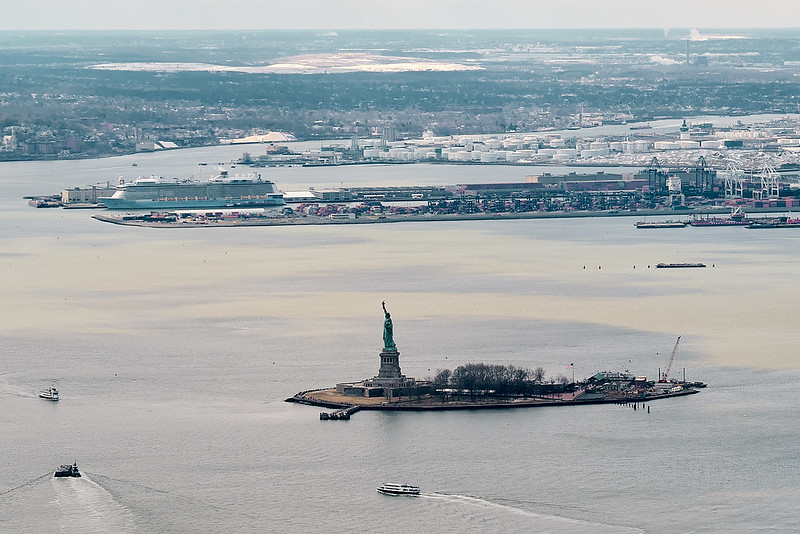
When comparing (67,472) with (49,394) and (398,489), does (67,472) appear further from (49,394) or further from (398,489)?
(49,394)

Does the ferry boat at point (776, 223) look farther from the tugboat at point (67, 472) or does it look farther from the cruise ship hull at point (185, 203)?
the tugboat at point (67, 472)

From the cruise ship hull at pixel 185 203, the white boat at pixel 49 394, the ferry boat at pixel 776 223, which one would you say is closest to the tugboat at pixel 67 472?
the white boat at pixel 49 394

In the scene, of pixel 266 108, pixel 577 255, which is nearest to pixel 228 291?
pixel 577 255

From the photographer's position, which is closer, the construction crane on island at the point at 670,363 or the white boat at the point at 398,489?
the white boat at the point at 398,489

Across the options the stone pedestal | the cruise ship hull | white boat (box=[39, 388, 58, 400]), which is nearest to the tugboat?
white boat (box=[39, 388, 58, 400])

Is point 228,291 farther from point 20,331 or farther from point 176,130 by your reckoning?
point 176,130

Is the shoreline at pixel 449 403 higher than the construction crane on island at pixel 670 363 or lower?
lower
